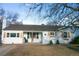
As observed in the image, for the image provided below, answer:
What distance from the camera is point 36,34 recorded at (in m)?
10.1

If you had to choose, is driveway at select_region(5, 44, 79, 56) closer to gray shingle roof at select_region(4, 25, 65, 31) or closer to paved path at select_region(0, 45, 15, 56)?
paved path at select_region(0, 45, 15, 56)

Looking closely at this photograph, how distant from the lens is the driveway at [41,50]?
9977 millimetres

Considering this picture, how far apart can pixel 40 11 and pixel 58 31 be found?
0.80 meters

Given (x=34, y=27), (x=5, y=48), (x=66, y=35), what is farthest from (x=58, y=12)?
(x=5, y=48)

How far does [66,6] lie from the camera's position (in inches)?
399

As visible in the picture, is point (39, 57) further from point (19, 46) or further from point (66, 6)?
point (66, 6)

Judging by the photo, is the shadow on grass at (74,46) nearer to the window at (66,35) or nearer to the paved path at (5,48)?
the window at (66,35)

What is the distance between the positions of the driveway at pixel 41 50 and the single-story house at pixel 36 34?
0.15 meters

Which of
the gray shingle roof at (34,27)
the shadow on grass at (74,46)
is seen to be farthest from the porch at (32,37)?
the shadow on grass at (74,46)

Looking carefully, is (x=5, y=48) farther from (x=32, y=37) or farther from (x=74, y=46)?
(x=74, y=46)

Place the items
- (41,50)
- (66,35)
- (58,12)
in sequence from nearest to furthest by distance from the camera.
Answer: (41,50)
(66,35)
(58,12)

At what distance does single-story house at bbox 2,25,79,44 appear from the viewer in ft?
33.3

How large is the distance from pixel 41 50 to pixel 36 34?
51cm

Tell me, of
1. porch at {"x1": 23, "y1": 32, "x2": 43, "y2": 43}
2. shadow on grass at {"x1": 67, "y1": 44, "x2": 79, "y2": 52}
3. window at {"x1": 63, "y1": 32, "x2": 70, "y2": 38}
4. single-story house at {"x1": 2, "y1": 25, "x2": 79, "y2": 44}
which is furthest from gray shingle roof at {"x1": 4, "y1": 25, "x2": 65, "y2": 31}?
shadow on grass at {"x1": 67, "y1": 44, "x2": 79, "y2": 52}
